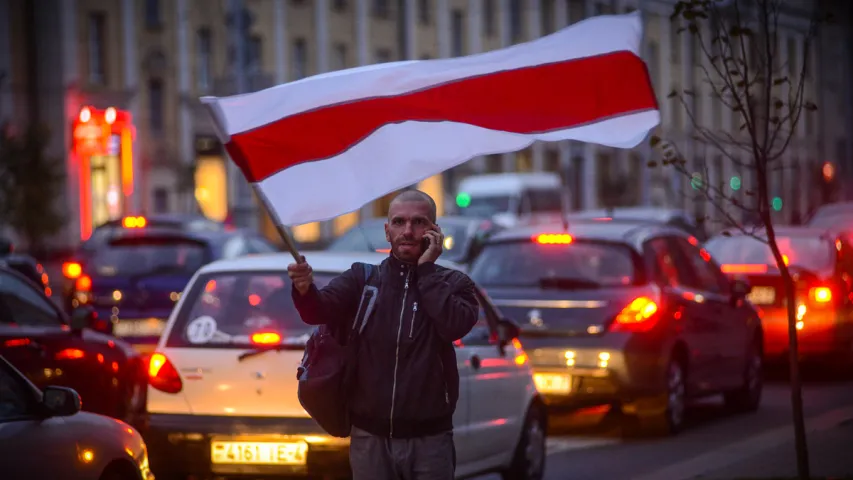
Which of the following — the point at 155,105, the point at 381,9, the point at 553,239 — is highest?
the point at 381,9

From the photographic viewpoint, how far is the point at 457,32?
7394 cm

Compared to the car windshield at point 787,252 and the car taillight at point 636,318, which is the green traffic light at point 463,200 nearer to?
the car windshield at point 787,252

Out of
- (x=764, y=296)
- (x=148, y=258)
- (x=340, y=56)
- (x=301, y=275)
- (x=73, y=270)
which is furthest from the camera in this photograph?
(x=340, y=56)

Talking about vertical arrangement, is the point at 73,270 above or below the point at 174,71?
below

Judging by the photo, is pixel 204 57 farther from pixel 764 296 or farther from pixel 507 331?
pixel 507 331

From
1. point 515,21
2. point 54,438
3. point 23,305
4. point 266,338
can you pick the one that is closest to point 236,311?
point 266,338

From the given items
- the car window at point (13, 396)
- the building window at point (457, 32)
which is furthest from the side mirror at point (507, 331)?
the building window at point (457, 32)

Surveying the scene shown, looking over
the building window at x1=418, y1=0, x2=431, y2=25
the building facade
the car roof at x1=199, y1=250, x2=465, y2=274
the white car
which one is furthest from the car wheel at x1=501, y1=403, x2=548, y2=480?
the building window at x1=418, y1=0, x2=431, y2=25

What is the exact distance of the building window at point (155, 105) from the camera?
2350 inches

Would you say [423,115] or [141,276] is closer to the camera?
[423,115]

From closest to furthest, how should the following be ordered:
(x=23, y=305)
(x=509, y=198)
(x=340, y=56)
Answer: (x=23, y=305) < (x=509, y=198) < (x=340, y=56)

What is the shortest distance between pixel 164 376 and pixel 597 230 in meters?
5.22

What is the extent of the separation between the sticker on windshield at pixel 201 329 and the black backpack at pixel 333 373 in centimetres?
356

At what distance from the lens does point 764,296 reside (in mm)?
18250
